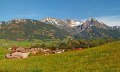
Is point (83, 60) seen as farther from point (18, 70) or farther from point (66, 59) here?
point (18, 70)

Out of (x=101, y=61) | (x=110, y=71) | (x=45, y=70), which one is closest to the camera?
(x=110, y=71)

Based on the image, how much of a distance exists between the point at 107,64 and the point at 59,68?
4.73 metres

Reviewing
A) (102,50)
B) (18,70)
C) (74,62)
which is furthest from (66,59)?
(18,70)

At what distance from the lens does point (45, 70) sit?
26.7 meters

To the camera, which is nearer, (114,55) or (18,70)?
(18,70)

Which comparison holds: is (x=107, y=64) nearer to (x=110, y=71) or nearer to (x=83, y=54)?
(x=110, y=71)

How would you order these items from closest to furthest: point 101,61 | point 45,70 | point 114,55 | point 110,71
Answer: point 110,71 < point 45,70 < point 101,61 < point 114,55

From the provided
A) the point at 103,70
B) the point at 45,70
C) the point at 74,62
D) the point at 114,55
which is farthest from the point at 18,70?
the point at 114,55

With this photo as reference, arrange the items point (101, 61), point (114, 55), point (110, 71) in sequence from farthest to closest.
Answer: point (114, 55), point (101, 61), point (110, 71)

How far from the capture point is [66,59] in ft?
109

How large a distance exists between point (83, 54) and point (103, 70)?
10.9m

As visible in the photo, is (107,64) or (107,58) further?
(107,58)

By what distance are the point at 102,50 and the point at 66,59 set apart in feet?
17.4

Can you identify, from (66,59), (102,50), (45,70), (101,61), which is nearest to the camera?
(45,70)
